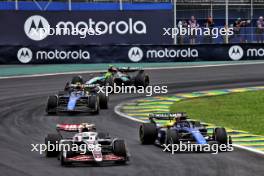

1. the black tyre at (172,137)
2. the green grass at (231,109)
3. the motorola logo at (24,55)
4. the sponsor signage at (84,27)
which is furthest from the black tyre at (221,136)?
the sponsor signage at (84,27)

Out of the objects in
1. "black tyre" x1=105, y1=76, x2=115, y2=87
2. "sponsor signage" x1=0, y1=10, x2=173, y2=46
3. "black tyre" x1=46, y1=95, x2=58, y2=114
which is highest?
"sponsor signage" x1=0, y1=10, x2=173, y2=46

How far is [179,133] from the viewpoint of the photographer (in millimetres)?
16422

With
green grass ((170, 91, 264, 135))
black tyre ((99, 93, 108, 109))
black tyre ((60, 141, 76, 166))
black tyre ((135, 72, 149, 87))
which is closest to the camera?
black tyre ((60, 141, 76, 166))

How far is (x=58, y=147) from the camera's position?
49.8ft

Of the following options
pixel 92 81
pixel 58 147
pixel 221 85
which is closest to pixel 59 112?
pixel 92 81

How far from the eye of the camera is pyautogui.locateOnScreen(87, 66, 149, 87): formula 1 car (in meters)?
28.3

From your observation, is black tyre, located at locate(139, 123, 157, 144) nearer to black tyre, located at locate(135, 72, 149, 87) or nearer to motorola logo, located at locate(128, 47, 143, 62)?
black tyre, located at locate(135, 72, 149, 87)

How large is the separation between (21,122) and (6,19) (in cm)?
1610

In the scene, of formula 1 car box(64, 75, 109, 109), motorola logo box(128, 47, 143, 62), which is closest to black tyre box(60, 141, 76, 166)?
formula 1 car box(64, 75, 109, 109)

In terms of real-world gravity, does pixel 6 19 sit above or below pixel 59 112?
above

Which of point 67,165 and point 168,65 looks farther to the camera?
point 168,65

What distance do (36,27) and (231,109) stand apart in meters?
15.0

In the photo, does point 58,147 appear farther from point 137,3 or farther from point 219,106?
point 137,3

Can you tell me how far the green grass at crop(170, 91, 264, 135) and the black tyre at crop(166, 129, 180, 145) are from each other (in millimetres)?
3579
